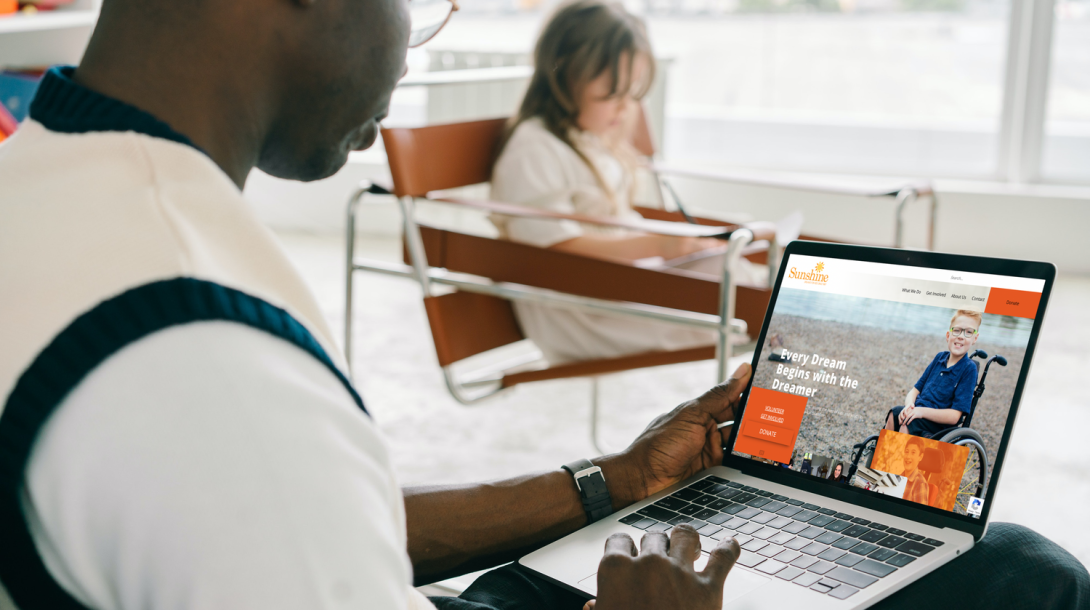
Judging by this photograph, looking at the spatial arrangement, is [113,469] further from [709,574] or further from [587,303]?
[587,303]

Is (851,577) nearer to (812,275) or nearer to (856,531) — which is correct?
(856,531)

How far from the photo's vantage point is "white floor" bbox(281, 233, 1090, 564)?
6.67 ft

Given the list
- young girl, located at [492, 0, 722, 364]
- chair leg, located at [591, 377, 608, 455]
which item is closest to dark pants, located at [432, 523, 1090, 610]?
young girl, located at [492, 0, 722, 364]

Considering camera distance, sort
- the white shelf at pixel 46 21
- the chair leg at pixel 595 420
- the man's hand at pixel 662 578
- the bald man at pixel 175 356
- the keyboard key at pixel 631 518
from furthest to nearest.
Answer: the chair leg at pixel 595 420, the white shelf at pixel 46 21, the keyboard key at pixel 631 518, the man's hand at pixel 662 578, the bald man at pixel 175 356

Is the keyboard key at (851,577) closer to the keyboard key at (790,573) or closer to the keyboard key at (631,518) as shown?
the keyboard key at (790,573)

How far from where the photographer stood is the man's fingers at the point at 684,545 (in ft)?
2.21

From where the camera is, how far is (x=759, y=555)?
0.77 metres

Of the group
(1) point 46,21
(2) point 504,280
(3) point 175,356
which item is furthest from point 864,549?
(1) point 46,21

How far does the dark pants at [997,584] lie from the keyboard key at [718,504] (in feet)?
0.46

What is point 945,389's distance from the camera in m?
0.81

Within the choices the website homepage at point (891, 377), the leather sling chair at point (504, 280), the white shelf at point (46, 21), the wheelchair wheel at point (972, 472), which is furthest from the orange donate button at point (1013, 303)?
the white shelf at point (46, 21)

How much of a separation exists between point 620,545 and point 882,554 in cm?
22

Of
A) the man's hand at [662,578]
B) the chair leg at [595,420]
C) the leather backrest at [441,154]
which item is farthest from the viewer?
the chair leg at [595,420]

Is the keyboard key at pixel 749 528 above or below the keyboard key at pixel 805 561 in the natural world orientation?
below
